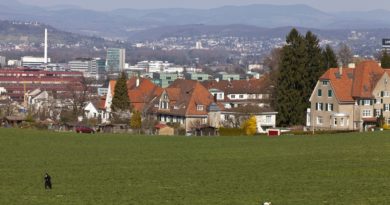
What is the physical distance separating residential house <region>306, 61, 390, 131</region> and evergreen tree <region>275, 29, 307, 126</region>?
3.56 feet

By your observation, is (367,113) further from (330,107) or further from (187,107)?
(187,107)

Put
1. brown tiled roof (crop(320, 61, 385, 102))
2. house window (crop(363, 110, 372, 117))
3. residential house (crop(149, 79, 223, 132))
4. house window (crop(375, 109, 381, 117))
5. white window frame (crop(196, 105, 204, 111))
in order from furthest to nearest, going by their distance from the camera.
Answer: white window frame (crop(196, 105, 204, 111)) → residential house (crop(149, 79, 223, 132)) → house window (crop(375, 109, 381, 117)) → house window (crop(363, 110, 372, 117)) → brown tiled roof (crop(320, 61, 385, 102))

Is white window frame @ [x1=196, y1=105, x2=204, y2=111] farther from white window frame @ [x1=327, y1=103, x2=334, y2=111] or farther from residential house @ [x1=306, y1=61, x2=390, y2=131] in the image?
white window frame @ [x1=327, y1=103, x2=334, y2=111]

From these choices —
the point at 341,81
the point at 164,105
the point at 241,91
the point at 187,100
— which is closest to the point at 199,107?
the point at 187,100

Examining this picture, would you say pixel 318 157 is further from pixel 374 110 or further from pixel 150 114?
pixel 150 114

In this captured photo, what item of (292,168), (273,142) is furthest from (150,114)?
(292,168)

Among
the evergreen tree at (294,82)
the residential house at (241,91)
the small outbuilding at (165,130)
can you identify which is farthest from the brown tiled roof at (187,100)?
the residential house at (241,91)

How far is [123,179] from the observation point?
3303 centimetres

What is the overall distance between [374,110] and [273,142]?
30.5 meters

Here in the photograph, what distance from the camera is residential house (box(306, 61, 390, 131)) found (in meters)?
79.9

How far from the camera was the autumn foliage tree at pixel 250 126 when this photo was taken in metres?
70.5

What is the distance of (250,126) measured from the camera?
74125 millimetres

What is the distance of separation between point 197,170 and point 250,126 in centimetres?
3798

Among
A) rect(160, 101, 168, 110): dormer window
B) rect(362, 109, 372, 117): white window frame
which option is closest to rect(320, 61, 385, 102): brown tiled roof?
rect(362, 109, 372, 117): white window frame
